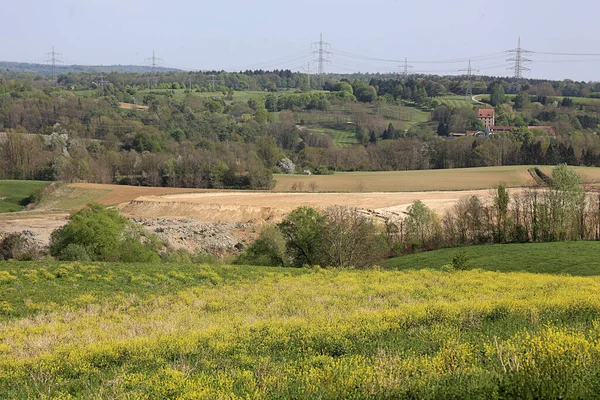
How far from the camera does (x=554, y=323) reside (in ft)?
44.3

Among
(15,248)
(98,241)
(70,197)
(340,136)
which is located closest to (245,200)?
(70,197)

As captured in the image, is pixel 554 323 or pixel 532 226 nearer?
pixel 554 323

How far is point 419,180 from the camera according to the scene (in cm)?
10825

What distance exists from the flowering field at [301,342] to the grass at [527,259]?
1122 centimetres

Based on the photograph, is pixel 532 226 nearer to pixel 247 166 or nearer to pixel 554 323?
pixel 554 323

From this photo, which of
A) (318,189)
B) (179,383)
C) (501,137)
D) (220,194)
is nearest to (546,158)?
(501,137)

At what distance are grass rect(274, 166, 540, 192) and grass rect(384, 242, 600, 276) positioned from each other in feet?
171

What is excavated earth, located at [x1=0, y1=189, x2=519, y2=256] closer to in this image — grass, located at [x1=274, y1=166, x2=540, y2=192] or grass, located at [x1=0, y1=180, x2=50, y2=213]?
grass, located at [x1=274, y1=166, x2=540, y2=192]

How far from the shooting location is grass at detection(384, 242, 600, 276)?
36750 mm

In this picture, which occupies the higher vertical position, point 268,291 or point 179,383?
point 179,383

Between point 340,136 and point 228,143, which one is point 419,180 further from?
point 340,136

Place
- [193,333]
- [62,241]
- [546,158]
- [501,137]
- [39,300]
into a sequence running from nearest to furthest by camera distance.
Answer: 1. [193,333]
2. [39,300]
3. [62,241]
4. [546,158]
5. [501,137]

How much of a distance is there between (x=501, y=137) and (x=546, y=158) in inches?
534

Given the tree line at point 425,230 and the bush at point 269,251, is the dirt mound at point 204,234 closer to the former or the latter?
the tree line at point 425,230
